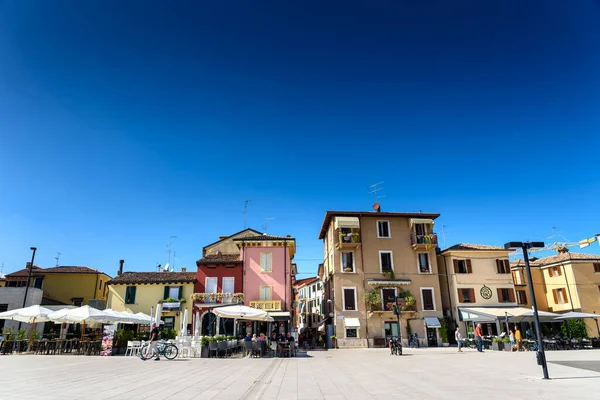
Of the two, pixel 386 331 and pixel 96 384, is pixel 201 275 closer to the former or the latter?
pixel 386 331

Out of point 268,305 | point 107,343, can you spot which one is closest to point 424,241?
point 268,305

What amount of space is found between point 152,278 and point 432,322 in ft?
86.3

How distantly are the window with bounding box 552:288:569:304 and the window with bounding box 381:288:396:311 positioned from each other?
18336mm

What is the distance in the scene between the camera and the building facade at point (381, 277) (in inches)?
1361

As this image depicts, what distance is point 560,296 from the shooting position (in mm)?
39531

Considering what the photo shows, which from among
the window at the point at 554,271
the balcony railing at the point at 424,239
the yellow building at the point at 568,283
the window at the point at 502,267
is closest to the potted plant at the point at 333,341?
the balcony railing at the point at 424,239

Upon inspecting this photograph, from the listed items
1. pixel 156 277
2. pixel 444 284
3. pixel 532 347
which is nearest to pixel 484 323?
pixel 444 284

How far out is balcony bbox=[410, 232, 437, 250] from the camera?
36.7 m

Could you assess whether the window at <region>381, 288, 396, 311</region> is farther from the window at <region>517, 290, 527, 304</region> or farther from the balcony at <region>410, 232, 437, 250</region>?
the window at <region>517, 290, 527, 304</region>


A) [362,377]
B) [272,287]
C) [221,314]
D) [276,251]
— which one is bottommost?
[362,377]

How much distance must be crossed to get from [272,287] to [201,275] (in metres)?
6.75

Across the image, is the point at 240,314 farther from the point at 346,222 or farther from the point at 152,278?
the point at 152,278

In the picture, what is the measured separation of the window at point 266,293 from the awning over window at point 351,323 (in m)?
7.11

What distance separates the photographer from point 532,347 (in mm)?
27531
